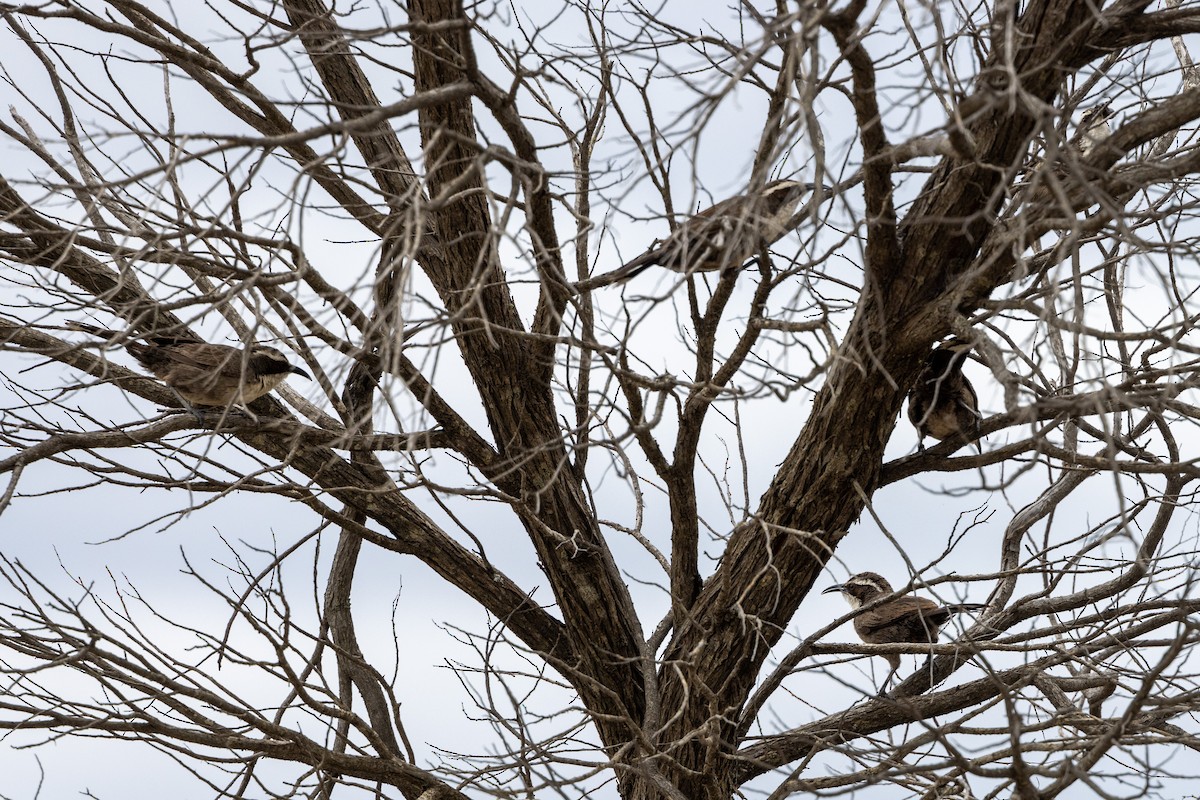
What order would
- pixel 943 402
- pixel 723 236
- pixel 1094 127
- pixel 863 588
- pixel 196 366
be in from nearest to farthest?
pixel 723 236, pixel 1094 127, pixel 943 402, pixel 196 366, pixel 863 588

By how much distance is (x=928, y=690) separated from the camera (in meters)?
5.77

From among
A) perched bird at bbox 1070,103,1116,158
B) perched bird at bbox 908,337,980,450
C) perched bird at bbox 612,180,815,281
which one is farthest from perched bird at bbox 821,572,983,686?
perched bird at bbox 1070,103,1116,158

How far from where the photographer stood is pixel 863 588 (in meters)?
7.03

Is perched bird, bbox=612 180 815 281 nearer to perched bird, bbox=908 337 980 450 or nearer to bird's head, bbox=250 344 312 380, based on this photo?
perched bird, bbox=908 337 980 450

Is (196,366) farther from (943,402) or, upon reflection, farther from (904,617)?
(904,617)

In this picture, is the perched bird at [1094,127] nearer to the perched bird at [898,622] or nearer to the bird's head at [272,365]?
the perched bird at [898,622]

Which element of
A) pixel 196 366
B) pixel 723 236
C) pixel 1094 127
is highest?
pixel 1094 127

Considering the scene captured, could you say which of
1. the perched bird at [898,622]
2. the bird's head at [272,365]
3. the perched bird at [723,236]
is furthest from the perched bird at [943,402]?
the bird's head at [272,365]

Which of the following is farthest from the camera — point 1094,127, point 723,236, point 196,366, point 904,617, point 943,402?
point 904,617

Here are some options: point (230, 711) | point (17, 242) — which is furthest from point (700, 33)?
point (230, 711)

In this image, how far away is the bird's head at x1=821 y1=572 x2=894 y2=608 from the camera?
22.7 ft

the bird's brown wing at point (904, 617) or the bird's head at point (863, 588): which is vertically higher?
the bird's head at point (863, 588)

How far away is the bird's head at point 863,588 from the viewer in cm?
692

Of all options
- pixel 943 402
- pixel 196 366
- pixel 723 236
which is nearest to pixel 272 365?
pixel 196 366
